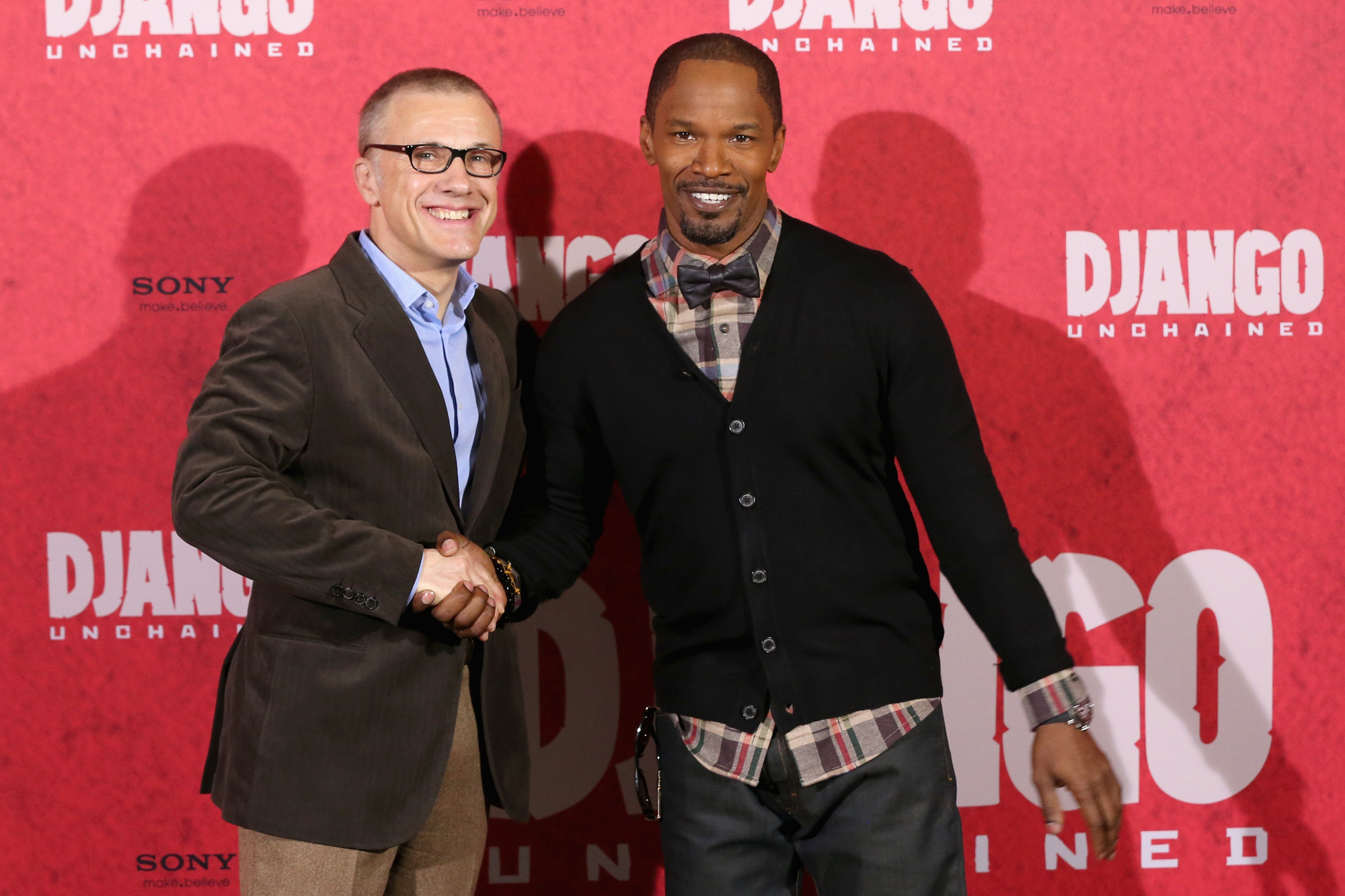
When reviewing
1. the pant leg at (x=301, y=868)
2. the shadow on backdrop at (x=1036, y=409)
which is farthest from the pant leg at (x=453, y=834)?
the shadow on backdrop at (x=1036, y=409)

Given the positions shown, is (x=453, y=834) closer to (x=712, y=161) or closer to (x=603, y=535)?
(x=603, y=535)

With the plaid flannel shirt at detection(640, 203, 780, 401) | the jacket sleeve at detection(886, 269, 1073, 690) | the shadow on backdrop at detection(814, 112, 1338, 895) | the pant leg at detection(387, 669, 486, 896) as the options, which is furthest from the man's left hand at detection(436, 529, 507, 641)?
the shadow on backdrop at detection(814, 112, 1338, 895)

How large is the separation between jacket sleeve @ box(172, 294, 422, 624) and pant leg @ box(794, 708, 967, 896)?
2.43 feet

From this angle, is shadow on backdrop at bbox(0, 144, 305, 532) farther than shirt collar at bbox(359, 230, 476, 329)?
Yes

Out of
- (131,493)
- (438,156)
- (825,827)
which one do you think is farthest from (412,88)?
(825,827)

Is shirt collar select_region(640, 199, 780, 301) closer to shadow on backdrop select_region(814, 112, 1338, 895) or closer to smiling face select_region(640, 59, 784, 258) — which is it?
Result: smiling face select_region(640, 59, 784, 258)

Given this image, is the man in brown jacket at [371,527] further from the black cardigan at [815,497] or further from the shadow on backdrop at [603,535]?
the shadow on backdrop at [603,535]

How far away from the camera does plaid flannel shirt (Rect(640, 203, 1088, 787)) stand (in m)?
1.73

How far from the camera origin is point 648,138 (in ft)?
6.31

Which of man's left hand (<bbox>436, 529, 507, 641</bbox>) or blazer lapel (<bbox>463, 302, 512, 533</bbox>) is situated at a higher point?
blazer lapel (<bbox>463, 302, 512, 533</bbox>)

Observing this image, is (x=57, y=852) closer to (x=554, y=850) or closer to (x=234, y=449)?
(x=554, y=850)

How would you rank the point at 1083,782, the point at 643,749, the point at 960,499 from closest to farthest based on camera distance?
the point at 1083,782, the point at 960,499, the point at 643,749

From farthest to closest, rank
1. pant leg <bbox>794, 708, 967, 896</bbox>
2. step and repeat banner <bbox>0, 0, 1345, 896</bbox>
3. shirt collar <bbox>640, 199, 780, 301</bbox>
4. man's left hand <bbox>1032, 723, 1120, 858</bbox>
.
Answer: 1. step and repeat banner <bbox>0, 0, 1345, 896</bbox>
2. shirt collar <bbox>640, 199, 780, 301</bbox>
3. pant leg <bbox>794, 708, 967, 896</bbox>
4. man's left hand <bbox>1032, 723, 1120, 858</bbox>

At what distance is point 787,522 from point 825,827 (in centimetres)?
49
